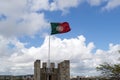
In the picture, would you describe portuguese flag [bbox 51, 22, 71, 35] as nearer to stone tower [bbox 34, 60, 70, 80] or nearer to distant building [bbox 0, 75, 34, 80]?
stone tower [bbox 34, 60, 70, 80]

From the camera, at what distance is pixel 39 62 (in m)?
65.7

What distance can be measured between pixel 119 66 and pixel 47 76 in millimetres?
25333

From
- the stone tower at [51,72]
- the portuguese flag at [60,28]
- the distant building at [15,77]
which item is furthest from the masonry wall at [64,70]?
the distant building at [15,77]

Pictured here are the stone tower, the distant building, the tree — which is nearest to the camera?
the tree

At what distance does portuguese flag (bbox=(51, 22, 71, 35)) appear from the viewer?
46750mm

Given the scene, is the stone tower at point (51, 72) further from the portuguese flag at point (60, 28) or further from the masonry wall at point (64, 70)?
the portuguese flag at point (60, 28)

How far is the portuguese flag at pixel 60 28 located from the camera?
153 feet

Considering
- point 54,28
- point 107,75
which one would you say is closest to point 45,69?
point 54,28

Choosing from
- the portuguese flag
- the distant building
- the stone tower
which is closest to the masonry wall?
the stone tower

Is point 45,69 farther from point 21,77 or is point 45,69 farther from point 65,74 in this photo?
point 21,77

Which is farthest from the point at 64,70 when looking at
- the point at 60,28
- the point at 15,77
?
the point at 15,77

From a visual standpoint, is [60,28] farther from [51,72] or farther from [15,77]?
[15,77]

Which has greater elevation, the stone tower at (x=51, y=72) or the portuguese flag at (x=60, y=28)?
the portuguese flag at (x=60, y=28)

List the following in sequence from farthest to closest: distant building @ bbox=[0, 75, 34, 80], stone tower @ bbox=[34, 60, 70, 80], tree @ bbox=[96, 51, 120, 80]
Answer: distant building @ bbox=[0, 75, 34, 80] < stone tower @ bbox=[34, 60, 70, 80] < tree @ bbox=[96, 51, 120, 80]
